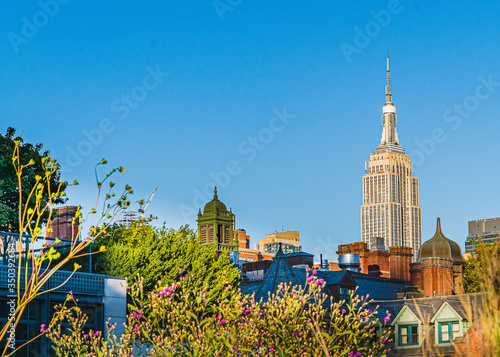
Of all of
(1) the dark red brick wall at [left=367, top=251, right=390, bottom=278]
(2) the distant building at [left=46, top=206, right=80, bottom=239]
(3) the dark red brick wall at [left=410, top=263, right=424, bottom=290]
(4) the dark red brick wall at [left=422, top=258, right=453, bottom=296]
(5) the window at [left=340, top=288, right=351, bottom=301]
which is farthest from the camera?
(1) the dark red brick wall at [left=367, top=251, right=390, bottom=278]

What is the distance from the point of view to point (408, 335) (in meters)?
54.1

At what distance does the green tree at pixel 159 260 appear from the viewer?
5088 centimetres

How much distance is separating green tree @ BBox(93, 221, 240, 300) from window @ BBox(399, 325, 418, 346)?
1158 centimetres

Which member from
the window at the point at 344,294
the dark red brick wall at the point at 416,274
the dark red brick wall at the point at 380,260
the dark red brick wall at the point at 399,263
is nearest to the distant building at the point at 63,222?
the window at the point at 344,294

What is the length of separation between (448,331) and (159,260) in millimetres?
18563

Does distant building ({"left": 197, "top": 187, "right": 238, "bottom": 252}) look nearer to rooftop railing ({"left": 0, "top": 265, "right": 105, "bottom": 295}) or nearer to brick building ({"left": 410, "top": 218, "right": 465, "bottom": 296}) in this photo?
brick building ({"left": 410, "top": 218, "right": 465, "bottom": 296})

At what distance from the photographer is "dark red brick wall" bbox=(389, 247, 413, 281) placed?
9691cm

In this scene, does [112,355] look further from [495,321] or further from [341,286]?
[341,286]

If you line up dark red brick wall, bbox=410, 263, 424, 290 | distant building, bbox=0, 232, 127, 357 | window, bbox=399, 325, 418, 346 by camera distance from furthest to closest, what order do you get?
1. dark red brick wall, bbox=410, 263, 424, 290
2. window, bbox=399, 325, 418, 346
3. distant building, bbox=0, 232, 127, 357

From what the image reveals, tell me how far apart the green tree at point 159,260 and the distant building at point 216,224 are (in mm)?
49828

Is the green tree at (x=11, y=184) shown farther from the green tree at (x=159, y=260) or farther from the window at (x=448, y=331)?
the window at (x=448, y=331)

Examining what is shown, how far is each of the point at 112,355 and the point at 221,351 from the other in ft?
11.4

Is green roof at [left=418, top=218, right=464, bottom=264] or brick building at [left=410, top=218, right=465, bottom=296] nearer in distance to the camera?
brick building at [left=410, top=218, right=465, bottom=296]

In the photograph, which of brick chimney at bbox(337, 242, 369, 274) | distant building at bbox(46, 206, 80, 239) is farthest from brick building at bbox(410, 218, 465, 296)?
distant building at bbox(46, 206, 80, 239)
